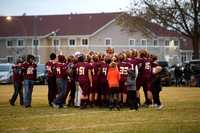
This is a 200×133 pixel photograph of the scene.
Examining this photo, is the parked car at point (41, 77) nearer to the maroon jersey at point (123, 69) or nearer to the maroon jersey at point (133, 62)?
the maroon jersey at point (133, 62)

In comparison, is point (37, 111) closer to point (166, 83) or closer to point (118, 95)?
point (118, 95)

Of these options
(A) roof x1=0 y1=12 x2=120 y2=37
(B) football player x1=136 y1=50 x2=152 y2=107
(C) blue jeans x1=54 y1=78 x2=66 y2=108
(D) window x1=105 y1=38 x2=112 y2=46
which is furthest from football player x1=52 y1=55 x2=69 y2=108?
(D) window x1=105 y1=38 x2=112 y2=46

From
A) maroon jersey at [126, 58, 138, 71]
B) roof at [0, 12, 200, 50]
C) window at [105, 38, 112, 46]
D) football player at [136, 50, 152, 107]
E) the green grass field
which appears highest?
roof at [0, 12, 200, 50]

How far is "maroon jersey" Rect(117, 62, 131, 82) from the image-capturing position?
14.1 metres

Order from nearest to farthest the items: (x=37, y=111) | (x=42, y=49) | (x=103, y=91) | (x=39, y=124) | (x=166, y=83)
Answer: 1. (x=39, y=124)
2. (x=37, y=111)
3. (x=103, y=91)
4. (x=166, y=83)
5. (x=42, y=49)

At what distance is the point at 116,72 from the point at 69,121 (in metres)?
3.42

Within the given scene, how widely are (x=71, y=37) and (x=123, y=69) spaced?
56.8m

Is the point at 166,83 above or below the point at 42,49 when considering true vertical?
below

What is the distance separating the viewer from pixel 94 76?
1469cm

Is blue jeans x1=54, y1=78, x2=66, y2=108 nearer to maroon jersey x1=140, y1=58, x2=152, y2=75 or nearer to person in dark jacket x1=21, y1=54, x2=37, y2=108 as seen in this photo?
person in dark jacket x1=21, y1=54, x2=37, y2=108

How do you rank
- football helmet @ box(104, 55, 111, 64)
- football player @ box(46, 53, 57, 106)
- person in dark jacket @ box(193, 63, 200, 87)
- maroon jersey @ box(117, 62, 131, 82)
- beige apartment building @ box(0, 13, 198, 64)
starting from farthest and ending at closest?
1. beige apartment building @ box(0, 13, 198, 64)
2. person in dark jacket @ box(193, 63, 200, 87)
3. football player @ box(46, 53, 57, 106)
4. football helmet @ box(104, 55, 111, 64)
5. maroon jersey @ box(117, 62, 131, 82)

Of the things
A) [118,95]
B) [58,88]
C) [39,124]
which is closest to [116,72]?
[118,95]

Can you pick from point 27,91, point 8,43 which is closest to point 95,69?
point 27,91

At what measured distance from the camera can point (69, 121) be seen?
35.9ft
